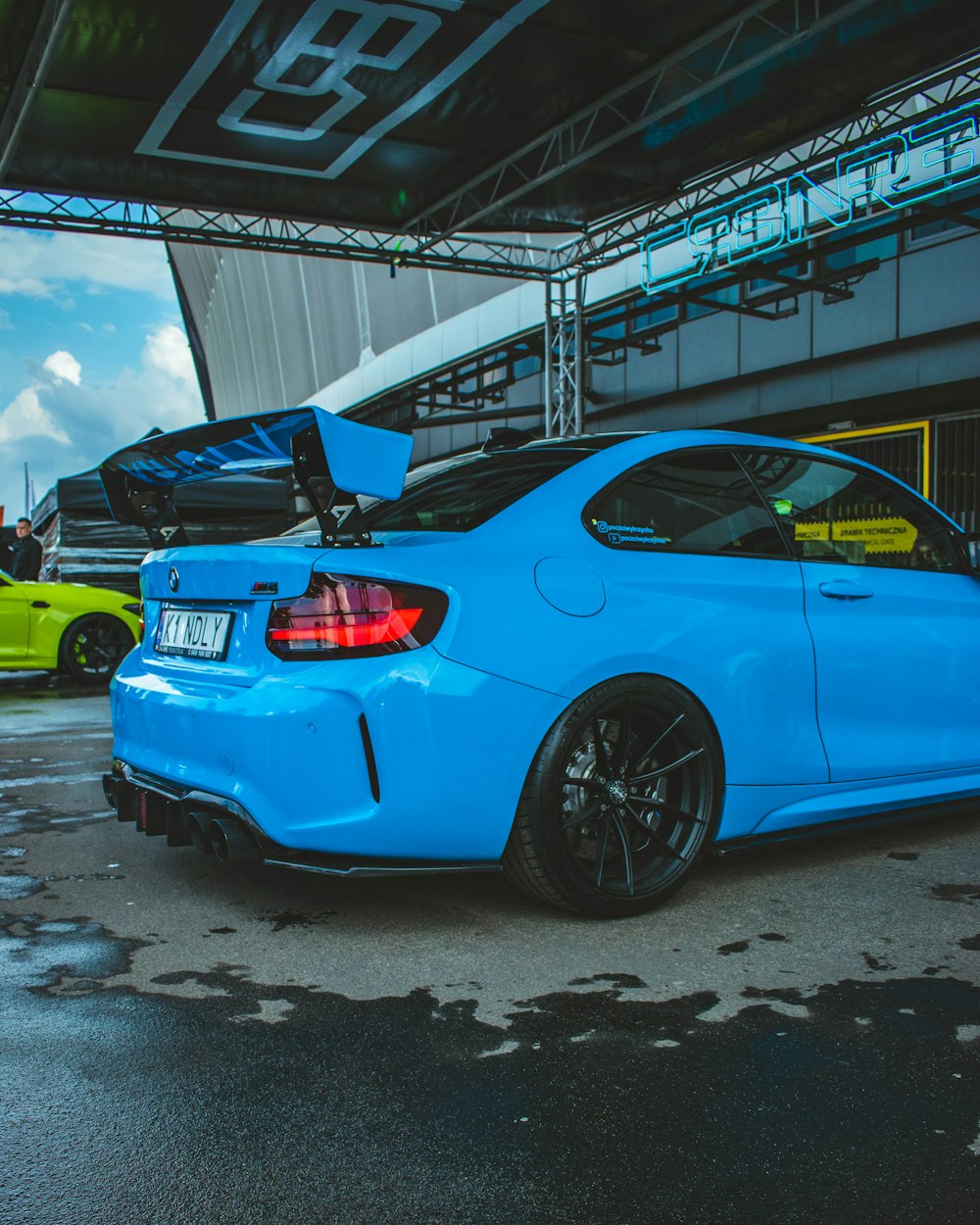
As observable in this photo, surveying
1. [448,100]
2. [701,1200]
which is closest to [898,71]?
[448,100]

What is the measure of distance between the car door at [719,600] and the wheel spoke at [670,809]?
0.18m

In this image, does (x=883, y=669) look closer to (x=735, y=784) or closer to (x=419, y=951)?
(x=735, y=784)

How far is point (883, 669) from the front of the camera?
3840 mm

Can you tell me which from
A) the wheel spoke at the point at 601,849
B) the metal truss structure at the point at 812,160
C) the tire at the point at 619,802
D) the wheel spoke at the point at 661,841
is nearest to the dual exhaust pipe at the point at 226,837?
the tire at the point at 619,802

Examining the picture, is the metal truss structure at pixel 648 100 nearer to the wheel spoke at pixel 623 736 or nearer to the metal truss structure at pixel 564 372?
the metal truss structure at pixel 564 372

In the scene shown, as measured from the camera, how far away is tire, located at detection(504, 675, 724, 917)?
10.1 ft

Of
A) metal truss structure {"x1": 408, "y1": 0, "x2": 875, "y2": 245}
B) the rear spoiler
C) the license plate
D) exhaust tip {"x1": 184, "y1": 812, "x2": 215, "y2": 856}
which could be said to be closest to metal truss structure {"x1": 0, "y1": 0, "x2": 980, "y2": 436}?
metal truss structure {"x1": 408, "y1": 0, "x2": 875, "y2": 245}

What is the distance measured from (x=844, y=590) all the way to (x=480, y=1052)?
Answer: 2.13 meters

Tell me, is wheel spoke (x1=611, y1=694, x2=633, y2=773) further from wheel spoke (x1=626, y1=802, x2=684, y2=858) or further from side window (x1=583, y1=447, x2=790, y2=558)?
side window (x1=583, y1=447, x2=790, y2=558)

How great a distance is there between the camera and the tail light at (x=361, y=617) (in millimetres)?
2936

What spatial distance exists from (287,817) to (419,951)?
519 mm

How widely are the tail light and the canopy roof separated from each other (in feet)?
27.1

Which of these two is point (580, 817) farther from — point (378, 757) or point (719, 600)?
point (719, 600)

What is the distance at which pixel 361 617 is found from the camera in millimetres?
2947
